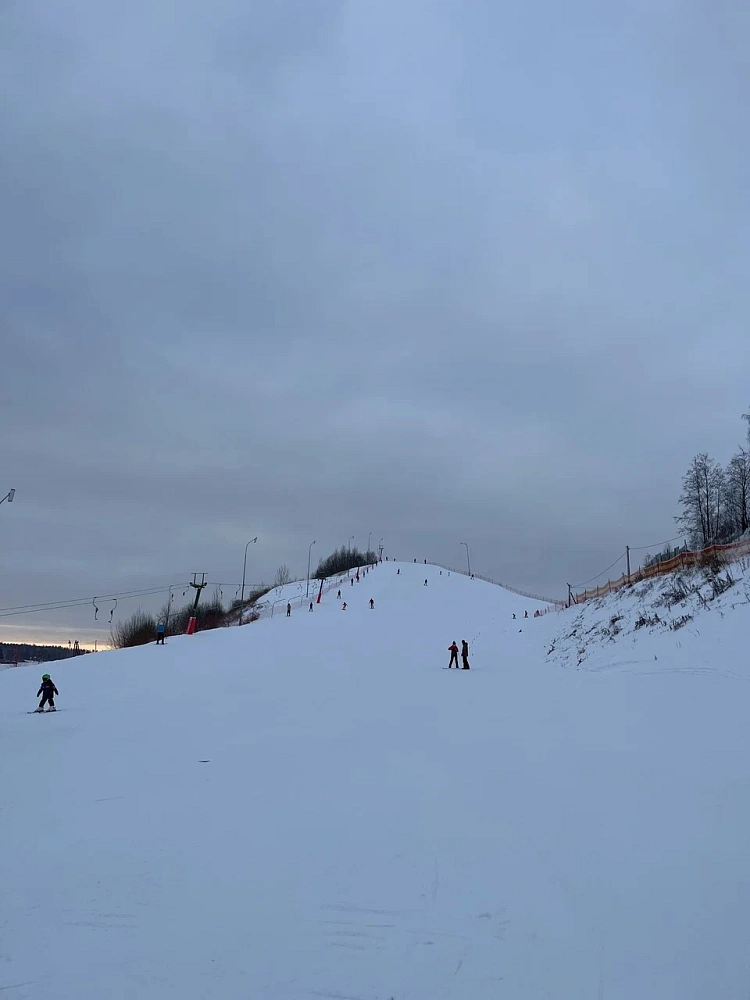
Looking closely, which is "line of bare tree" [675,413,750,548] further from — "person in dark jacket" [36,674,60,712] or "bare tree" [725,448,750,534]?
"person in dark jacket" [36,674,60,712]

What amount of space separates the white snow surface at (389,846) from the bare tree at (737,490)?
5124cm

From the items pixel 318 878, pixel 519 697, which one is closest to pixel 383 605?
pixel 519 697

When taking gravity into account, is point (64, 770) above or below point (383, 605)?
below

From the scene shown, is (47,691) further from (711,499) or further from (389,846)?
(711,499)

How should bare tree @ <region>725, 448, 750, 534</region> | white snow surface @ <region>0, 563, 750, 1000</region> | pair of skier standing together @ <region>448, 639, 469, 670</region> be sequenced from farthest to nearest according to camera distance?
bare tree @ <region>725, 448, 750, 534</region>
pair of skier standing together @ <region>448, 639, 469, 670</region>
white snow surface @ <region>0, 563, 750, 1000</region>

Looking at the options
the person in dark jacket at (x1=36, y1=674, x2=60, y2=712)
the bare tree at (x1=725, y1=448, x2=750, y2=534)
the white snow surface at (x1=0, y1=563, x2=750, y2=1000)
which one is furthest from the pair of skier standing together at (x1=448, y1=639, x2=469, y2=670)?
the bare tree at (x1=725, y1=448, x2=750, y2=534)

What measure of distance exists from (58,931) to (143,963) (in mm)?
1137

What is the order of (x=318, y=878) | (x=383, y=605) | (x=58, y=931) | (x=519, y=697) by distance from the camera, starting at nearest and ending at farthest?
(x=58, y=931), (x=318, y=878), (x=519, y=697), (x=383, y=605)

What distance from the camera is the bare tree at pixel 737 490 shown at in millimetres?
65250

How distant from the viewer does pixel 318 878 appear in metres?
8.18

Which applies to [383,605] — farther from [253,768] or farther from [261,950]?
[261,950]

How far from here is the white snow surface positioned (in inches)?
251

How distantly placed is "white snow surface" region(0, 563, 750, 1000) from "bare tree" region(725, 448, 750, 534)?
5124 cm

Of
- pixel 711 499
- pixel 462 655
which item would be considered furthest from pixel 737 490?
pixel 462 655
